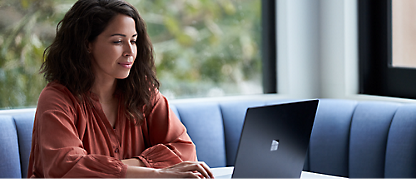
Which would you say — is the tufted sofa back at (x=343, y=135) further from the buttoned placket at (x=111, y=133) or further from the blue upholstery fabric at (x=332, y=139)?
the buttoned placket at (x=111, y=133)

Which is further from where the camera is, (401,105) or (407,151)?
(401,105)

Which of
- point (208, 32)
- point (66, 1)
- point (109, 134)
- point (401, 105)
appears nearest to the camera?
point (109, 134)

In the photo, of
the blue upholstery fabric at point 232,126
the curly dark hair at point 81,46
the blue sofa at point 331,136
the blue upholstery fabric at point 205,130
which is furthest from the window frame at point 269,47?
the curly dark hair at point 81,46

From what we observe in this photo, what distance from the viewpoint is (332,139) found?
201 centimetres

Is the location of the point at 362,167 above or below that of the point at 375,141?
below

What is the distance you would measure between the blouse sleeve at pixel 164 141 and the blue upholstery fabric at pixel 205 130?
43cm

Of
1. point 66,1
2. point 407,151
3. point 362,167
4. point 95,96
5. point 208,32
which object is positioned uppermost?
point 66,1

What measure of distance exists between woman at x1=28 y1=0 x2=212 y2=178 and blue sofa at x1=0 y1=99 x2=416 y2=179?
0.29m

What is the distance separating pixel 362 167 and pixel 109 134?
1.19 metres

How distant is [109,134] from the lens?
58.2 inches

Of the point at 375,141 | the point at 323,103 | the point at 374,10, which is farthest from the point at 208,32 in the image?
the point at 375,141

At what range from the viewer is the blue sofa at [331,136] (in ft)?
5.54

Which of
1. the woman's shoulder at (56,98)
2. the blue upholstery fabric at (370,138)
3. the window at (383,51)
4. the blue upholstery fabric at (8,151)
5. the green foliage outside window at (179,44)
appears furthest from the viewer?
the window at (383,51)

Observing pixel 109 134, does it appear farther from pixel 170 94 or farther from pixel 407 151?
pixel 407 151
